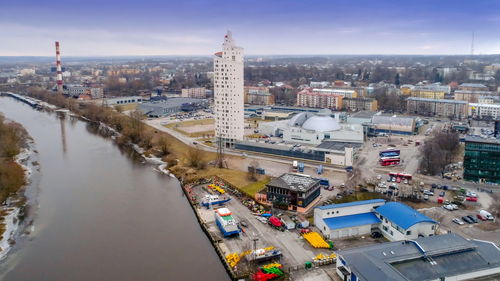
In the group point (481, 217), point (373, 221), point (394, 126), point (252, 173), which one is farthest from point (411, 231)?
point (394, 126)

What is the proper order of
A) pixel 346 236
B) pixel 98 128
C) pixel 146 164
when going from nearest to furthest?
pixel 346 236 < pixel 146 164 < pixel 98 128

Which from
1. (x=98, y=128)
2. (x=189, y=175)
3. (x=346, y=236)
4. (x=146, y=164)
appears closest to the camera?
(x=346, y=236)

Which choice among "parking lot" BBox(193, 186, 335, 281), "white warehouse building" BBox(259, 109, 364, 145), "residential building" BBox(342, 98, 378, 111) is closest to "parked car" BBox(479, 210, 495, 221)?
"parking lot" BBox(193, 186, 335, 281)

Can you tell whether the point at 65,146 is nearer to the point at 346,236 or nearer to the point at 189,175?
the point at 189,175

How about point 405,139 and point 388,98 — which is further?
point 388,98

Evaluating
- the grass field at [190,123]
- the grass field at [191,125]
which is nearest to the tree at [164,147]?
the grass field at [191,125]

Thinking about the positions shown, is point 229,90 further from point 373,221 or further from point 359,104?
point 359,104

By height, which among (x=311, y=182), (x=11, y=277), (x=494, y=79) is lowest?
(x=11, y=277)

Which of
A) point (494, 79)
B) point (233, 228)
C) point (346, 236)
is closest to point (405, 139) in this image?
point (346, 236)
